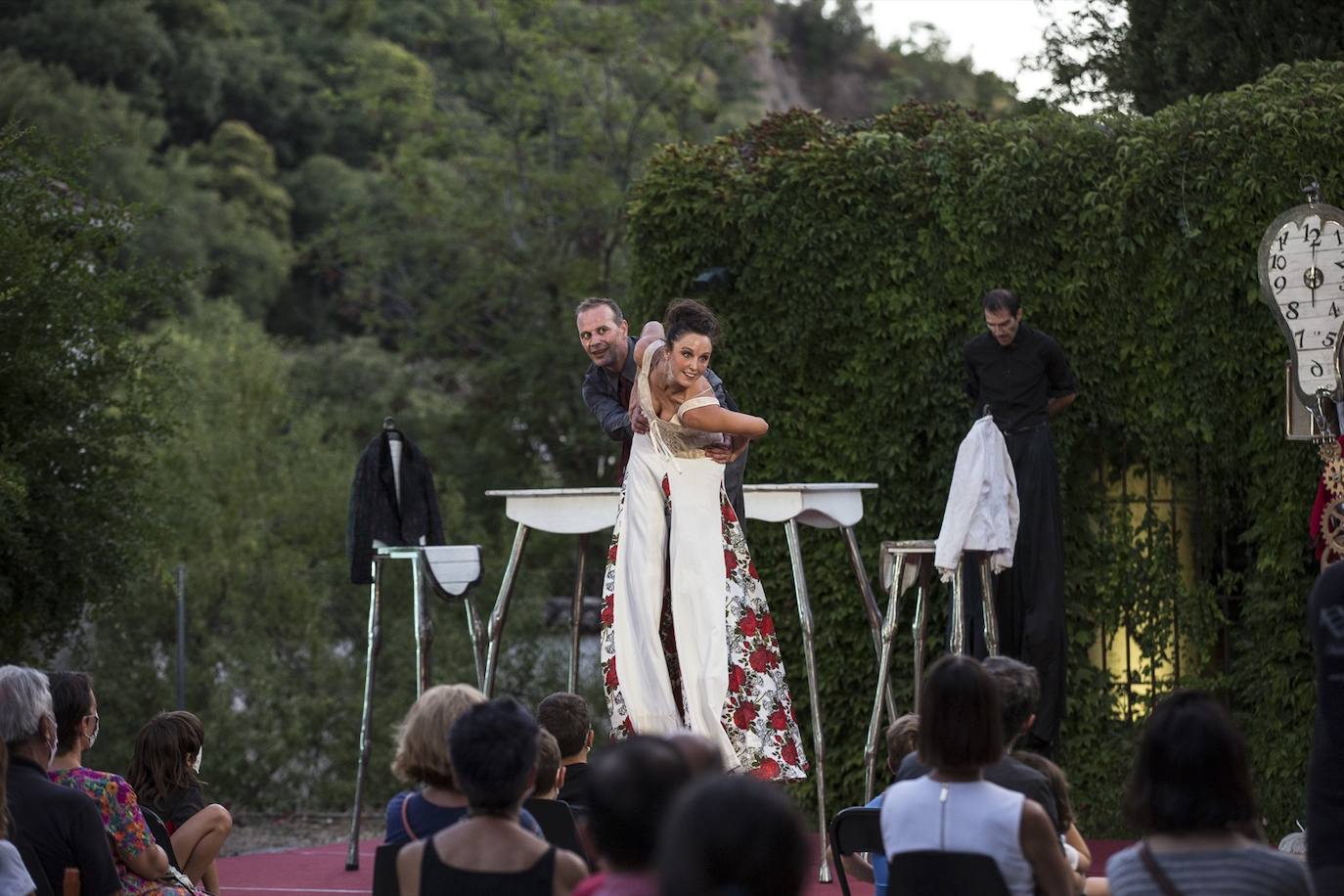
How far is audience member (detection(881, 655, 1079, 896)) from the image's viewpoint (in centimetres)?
303

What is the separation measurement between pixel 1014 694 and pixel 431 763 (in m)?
1.26

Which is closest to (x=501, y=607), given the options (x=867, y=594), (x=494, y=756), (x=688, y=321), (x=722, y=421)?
(x=867, y=594)

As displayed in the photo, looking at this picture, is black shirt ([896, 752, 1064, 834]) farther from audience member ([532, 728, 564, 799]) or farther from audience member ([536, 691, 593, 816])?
audience member ([536, 691, 593, 816])

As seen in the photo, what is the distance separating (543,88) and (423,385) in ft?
15.1

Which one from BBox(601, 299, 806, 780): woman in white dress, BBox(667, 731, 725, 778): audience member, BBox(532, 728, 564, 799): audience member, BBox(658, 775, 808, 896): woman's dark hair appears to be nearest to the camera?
BBox(658, 775, 808, 896): woman's dark hair

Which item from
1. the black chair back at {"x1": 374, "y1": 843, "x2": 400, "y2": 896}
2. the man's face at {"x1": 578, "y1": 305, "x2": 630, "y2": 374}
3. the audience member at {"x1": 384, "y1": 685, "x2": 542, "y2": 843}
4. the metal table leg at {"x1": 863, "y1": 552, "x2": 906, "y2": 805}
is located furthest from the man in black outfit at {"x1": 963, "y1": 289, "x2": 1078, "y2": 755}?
the black chair back at {"x1": 374, "y1": 843, "x2": 400, "y2": 896}

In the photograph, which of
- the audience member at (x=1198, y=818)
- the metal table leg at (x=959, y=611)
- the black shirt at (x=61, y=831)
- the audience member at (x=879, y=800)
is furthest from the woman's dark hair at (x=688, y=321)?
the audience member at (x=1198, y=818)

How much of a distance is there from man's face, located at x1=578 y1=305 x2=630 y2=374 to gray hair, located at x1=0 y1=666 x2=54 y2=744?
8.10ft

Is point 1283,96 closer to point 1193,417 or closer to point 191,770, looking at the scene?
point 1193,417

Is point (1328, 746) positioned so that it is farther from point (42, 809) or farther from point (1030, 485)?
point (1030, 485)

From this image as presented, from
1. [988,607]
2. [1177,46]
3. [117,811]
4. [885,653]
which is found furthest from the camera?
[1177,46]

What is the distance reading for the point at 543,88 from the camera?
20516 millimetres

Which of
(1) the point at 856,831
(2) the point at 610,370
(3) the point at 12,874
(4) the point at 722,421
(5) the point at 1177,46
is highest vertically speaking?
(5) the point at 1177,46

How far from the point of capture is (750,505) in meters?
6.32
